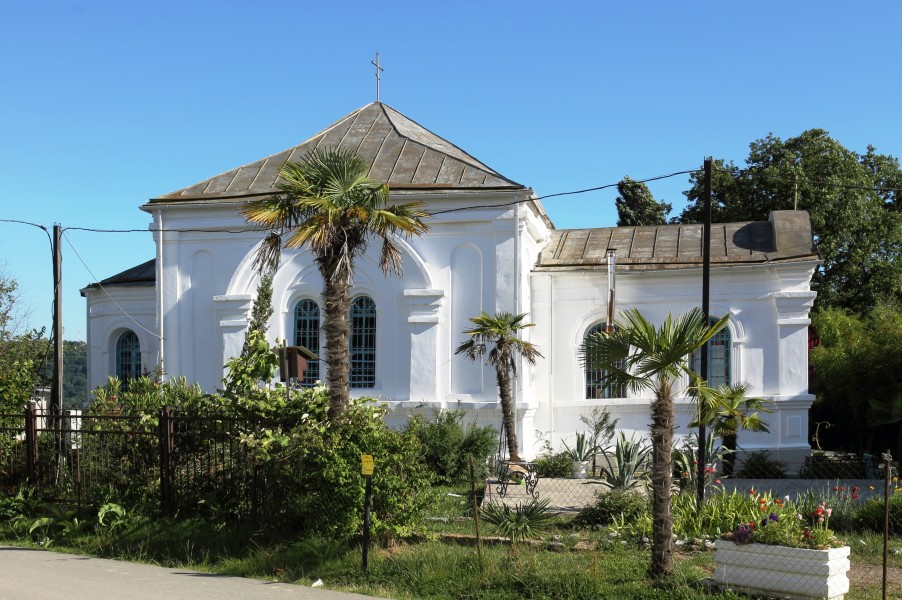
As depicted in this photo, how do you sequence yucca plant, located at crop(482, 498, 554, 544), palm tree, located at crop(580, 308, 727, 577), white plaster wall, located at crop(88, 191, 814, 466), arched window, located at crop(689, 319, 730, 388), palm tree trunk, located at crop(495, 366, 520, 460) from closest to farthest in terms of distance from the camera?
palm tree, located at crop(580, 308, 727, 577), yucca plant, located at crop(482, 498, 554, 544), palm tree trunk, located at crop(495, 366, 520, 460), white plaster wall, located at crop(88, 191, 814, 466), arched window, located at crop(689, 319, 730, 388)

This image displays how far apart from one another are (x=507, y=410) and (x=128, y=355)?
38.9ft

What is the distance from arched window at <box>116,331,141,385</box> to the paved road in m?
13.7

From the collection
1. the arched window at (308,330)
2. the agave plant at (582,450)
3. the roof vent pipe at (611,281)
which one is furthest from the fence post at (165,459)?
the roof vent pipe at (611,281)

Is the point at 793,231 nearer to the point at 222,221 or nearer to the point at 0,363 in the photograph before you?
the point at 222,221

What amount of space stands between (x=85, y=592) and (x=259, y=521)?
2642 millimetres

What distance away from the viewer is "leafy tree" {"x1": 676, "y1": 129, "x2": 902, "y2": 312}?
1341 inches

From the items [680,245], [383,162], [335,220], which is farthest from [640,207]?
[335,220]

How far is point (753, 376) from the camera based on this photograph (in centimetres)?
2166

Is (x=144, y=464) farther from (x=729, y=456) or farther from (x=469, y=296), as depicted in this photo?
(x=729, y=456)

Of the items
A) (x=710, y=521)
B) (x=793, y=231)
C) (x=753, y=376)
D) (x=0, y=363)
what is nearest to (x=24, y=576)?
(x=710, y=521)

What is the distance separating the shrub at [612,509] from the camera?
39.8 feet

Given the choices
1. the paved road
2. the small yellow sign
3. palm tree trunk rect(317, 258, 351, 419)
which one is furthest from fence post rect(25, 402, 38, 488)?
the small yellow sign

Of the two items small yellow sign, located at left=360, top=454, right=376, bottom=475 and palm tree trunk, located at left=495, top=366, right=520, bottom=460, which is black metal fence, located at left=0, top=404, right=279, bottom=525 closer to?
small yellow sign, located at left=360, top=454, right=376, bottom=475

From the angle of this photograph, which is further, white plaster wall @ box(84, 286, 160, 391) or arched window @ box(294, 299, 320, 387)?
white plaster wall @ box(84, 286, 160, 391)
